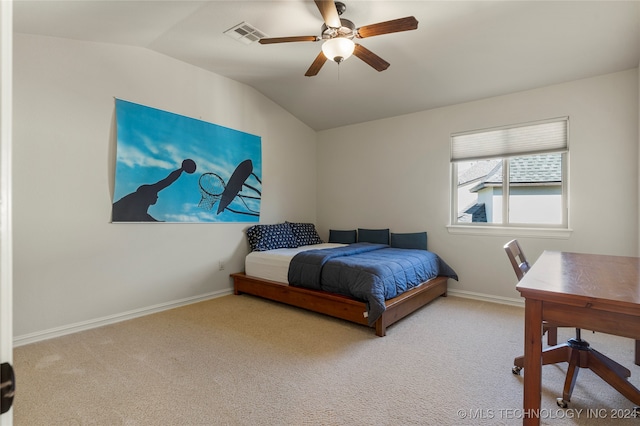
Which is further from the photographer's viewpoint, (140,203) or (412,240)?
(412,240)

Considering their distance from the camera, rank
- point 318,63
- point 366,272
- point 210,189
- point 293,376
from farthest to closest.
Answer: point 210,189, point 366,272, point 318,63, point 293,376

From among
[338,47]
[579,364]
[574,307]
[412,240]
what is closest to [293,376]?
[574,307]

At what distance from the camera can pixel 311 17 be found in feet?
8.89

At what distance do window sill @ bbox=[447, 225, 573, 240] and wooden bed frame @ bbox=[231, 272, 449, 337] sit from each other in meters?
0.66

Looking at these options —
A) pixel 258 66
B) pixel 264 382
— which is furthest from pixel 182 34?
pixel 264 382

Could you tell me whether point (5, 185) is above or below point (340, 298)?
above

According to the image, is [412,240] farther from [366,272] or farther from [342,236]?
[366,272]

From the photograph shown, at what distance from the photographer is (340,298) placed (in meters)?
3.01

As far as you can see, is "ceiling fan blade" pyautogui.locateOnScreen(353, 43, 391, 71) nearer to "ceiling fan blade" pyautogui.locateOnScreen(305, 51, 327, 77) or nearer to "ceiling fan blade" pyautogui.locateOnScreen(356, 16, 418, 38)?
"ceiling fan blade" pyautogui.locateOnScreen(356, 16, 418, 38)

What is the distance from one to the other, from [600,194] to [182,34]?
14.9ft

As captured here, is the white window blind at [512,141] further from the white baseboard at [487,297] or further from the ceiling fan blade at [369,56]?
the ceiling fan blade at [369,56]

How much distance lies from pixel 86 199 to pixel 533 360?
3595 millimetres

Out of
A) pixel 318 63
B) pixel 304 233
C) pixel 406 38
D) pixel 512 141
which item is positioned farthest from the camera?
pixel 304 233

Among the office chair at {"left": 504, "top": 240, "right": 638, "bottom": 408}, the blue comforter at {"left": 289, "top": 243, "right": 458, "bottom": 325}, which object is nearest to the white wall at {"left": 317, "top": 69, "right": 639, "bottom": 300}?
the blue comforter at {"left": 289, "top": 243, "right": 458, "bottom": 325}
